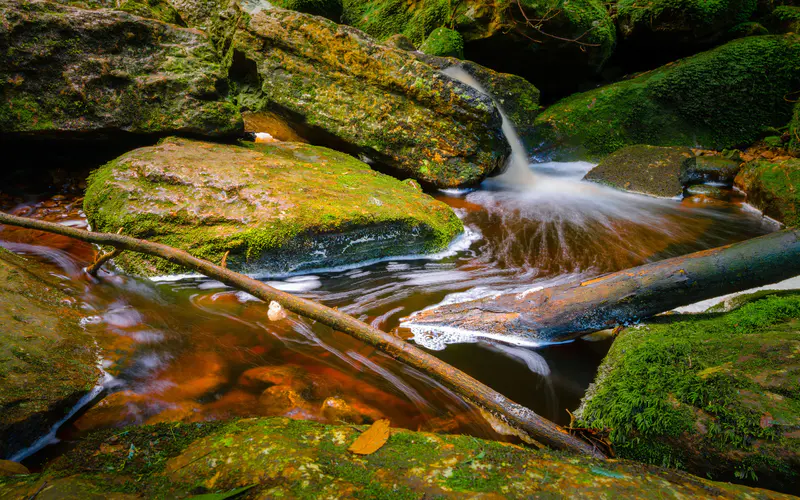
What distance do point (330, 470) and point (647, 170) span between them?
27.1ft

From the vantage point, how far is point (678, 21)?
891 centimetres

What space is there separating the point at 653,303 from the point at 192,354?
131 inches

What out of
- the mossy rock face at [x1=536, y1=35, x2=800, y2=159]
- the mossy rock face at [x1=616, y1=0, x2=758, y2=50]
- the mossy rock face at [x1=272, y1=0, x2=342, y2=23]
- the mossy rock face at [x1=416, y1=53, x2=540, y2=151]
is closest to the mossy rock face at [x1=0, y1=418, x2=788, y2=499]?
the mossy rock face at [x1=416, y1=53, x2=540, y2=151]

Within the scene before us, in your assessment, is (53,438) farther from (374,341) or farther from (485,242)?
(485,242)

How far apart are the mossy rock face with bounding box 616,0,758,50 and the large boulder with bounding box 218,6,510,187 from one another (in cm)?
615

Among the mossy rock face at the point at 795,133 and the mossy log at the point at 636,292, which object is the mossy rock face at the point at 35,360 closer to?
the mossy log at the point at 636,292

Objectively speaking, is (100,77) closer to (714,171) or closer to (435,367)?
(435,367)

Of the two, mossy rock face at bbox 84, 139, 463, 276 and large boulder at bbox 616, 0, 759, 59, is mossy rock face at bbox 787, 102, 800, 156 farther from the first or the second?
mossy rock face at bbox 84, 139, 463, 276

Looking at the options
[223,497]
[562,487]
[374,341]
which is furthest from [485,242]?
[223,497]

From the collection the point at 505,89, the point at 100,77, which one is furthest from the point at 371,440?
the point at 505,89

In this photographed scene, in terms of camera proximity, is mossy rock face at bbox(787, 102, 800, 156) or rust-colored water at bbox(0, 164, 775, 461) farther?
mossy rock face at bbox(787, 102, 800, 156)

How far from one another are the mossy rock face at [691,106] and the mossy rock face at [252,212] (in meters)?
6.05

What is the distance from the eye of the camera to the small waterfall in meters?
8.00

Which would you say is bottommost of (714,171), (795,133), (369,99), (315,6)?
(714,171)
